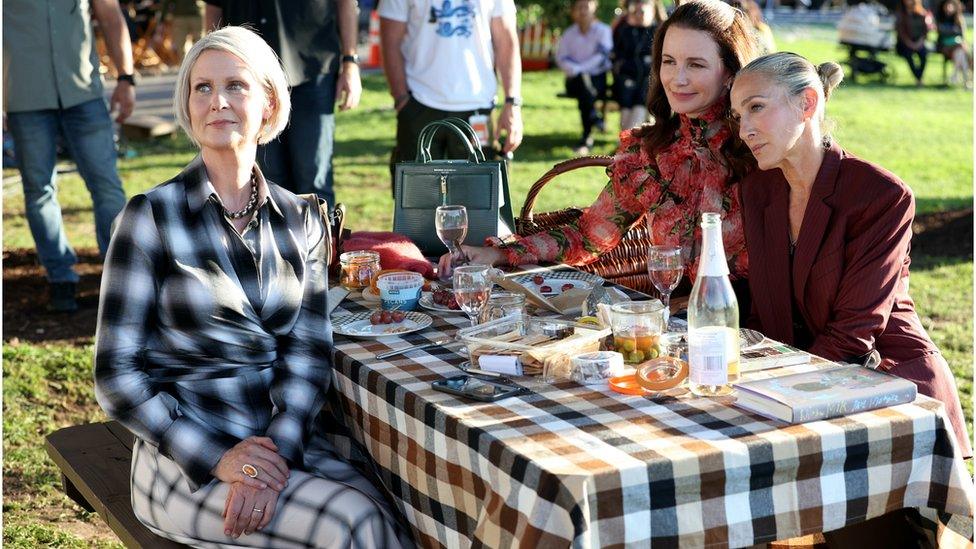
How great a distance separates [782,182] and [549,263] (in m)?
0.91

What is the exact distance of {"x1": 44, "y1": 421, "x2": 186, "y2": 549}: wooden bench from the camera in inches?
118

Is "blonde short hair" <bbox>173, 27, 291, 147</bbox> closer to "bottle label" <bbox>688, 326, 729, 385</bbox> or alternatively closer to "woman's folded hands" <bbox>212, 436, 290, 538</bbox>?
"woman's folded hands" <bbox>212, 436, 290, 538</bbox>

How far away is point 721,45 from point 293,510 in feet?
6.26

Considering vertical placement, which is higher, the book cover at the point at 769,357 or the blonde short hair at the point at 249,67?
the blonde short hair at the point at 249,67

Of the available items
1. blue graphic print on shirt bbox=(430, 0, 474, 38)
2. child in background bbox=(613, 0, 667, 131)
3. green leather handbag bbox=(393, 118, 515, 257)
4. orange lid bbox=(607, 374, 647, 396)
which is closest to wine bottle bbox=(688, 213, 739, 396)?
orange lid bbox=(607, 374, 647, 396)

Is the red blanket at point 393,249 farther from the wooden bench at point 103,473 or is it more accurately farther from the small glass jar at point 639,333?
the small glass jar at point 639,333

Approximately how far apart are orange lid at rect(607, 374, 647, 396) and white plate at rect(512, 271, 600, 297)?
756 millimetres

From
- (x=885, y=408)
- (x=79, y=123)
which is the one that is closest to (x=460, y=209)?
(x=885, y=408)

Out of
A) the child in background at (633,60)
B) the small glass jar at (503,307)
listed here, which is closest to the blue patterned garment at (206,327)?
the small glass jar at (503,307)

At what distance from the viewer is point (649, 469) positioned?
7.00ft

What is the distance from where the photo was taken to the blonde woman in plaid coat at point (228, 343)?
277 centimetres

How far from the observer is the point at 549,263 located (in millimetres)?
3895

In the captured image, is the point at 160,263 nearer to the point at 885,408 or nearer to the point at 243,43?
the point at 243,43

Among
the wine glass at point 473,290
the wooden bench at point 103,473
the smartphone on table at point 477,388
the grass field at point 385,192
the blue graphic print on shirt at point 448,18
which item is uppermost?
the blue graphic print on shirt at point 448,18
